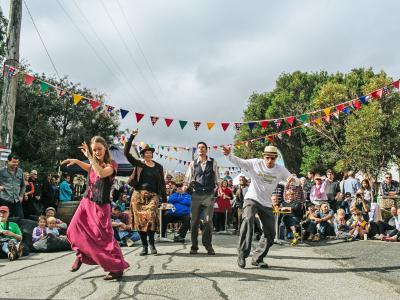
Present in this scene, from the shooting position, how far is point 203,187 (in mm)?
8781

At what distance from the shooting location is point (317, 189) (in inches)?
565

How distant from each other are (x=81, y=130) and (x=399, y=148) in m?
25.5

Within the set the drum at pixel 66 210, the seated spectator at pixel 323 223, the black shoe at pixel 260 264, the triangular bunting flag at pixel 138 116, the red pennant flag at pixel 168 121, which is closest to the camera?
the black shoe at pixel 260 264

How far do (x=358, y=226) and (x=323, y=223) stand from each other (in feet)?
3.05

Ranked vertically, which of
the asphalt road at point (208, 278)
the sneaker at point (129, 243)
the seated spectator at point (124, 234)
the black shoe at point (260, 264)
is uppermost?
the seated spectator at point (124, 234)

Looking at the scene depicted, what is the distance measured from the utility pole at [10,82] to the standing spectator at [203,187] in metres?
5.86

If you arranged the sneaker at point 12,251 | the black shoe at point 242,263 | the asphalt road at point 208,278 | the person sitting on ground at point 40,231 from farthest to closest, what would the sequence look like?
the person sitting on ground at point 40,231, the sneaker at point 12,251, the black shoe at point 242,263, the asphalt road at point 208,278

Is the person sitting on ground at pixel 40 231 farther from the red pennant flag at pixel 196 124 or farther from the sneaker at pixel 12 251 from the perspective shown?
the red pennant flag at pixel 196 124

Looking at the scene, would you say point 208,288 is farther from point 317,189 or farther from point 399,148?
point 399,148

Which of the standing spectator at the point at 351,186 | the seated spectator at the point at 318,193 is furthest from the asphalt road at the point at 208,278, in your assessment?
the standing spectator at the point at 351,186

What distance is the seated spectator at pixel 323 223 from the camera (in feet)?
43.2

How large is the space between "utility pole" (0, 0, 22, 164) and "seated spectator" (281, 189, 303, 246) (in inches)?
285

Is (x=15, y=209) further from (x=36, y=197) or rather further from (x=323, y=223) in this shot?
(x=323, y=223)

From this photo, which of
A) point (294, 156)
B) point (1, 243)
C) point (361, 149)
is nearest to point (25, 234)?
point (1, 243)
